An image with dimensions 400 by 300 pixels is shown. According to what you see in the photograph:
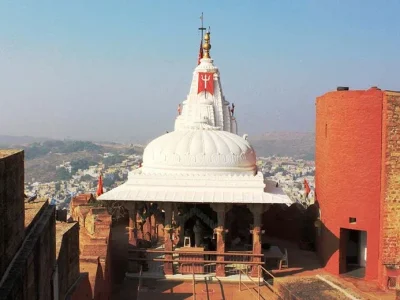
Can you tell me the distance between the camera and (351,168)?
14.7m

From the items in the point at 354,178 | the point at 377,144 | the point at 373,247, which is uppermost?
the point at 377,144

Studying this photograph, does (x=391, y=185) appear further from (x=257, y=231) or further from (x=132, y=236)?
(x=132, y=236)

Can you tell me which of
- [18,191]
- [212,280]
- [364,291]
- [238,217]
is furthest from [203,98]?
[18,191]

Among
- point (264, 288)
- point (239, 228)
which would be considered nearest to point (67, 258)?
point (264, 288)

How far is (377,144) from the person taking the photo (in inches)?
556

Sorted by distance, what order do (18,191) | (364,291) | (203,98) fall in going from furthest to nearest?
(203,98)
(364,291)
(18,191)

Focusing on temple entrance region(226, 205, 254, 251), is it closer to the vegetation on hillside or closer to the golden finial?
the golden finial

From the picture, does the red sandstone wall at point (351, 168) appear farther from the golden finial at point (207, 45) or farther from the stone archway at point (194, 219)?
the golden finial at point (207, 45)

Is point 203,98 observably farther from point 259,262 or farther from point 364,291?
point 364,291

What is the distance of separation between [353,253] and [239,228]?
4.87 metres

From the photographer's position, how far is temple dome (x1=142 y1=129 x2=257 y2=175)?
1536 cm

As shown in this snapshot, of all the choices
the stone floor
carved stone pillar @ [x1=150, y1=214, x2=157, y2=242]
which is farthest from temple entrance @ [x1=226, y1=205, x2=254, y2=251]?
carved stone pillar @ [x1=150, y1=214, x2=157, y2=242]

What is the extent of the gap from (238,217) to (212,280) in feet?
20.6

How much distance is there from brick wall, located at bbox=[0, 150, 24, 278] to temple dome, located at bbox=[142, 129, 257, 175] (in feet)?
26.0
